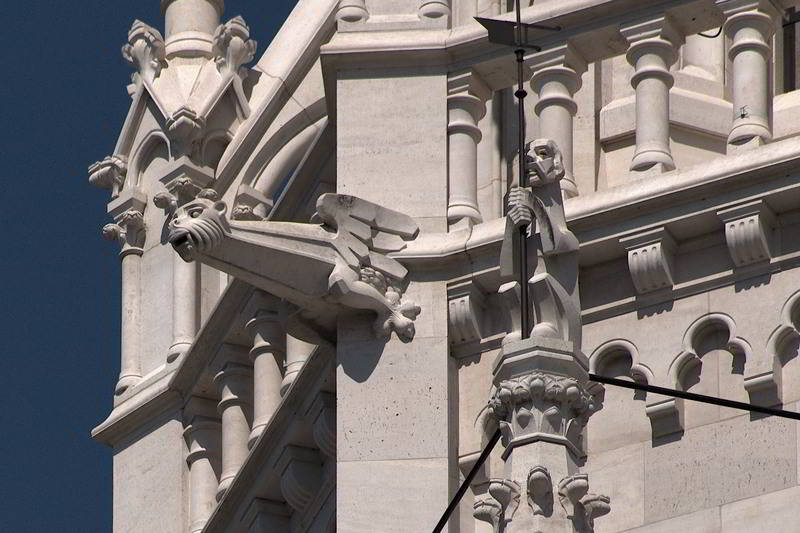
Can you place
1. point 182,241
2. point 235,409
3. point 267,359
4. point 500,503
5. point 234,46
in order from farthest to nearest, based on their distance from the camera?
point 234,46 → point 235,409 → point 267,359 → point 182,241 → point 500,503

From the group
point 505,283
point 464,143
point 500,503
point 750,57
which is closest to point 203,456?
point 464,143

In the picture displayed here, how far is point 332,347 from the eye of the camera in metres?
23.4

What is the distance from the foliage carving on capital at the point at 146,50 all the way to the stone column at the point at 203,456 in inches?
121

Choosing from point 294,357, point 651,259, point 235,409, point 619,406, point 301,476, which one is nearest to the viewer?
point 619,406

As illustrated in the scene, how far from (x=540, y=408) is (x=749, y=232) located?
2.93 m

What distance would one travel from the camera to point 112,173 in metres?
29.4

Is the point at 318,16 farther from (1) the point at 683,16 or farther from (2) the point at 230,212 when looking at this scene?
(1) the point at 683,16

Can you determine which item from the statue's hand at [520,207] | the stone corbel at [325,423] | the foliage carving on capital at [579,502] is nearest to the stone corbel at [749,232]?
the statue's hand at [520,207]

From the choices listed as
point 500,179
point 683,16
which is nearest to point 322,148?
point 500,179

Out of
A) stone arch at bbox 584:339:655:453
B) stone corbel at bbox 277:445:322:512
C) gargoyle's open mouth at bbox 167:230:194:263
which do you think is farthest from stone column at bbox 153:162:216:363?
stone arch at bbox 584:339:655:453

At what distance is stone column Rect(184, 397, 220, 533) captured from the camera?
88.6 ft

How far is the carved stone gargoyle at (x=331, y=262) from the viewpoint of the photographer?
22953 mm

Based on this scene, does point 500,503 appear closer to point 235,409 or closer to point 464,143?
point 464,143

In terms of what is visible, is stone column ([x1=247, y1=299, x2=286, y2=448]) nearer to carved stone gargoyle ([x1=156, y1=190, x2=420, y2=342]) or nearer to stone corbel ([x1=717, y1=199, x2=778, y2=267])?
carved stone gargoyle ([x1=156, y1=190, x2=420, y2=342])
